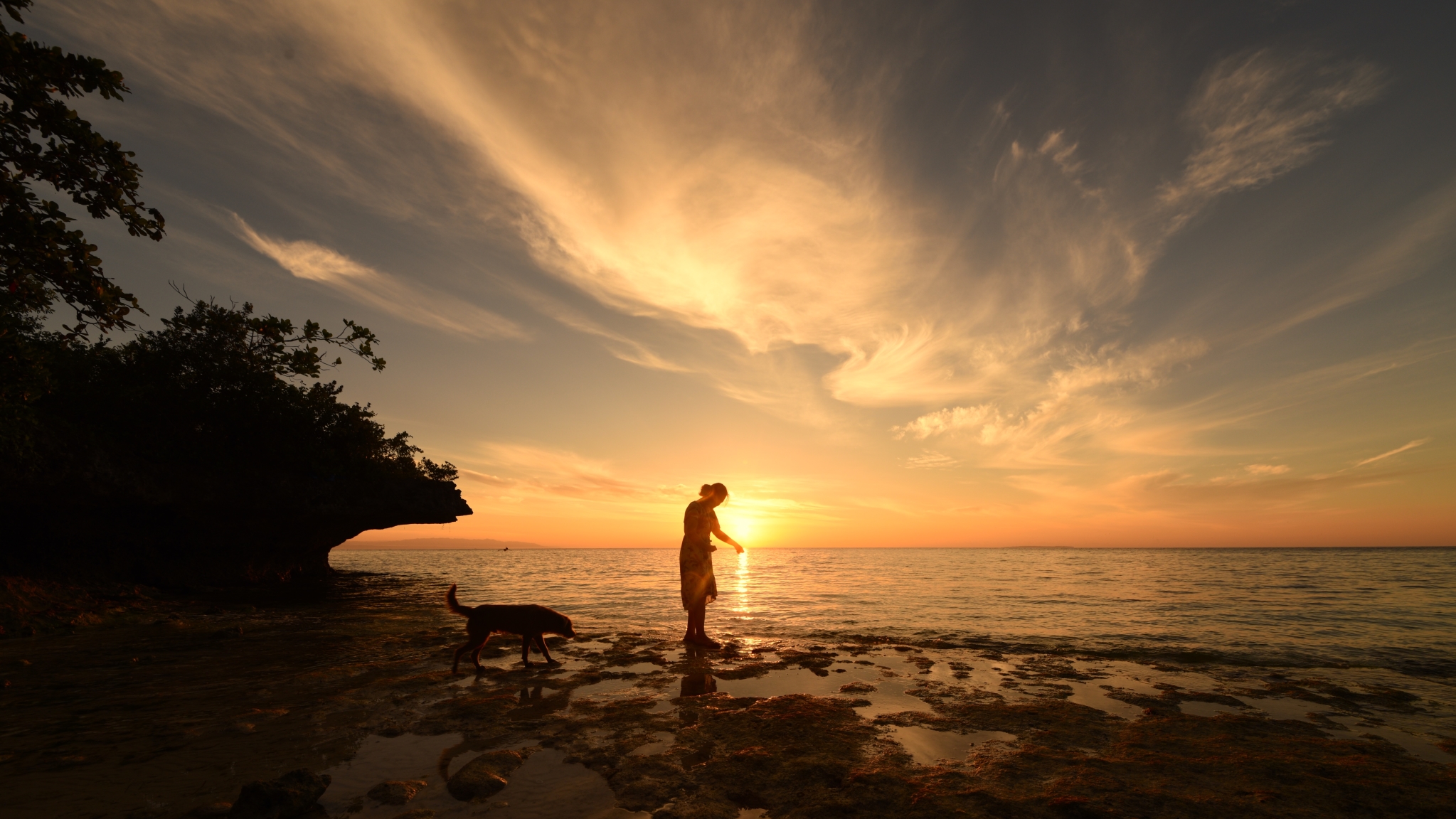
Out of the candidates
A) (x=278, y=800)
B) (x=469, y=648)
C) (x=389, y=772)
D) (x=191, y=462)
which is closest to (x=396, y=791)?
(x=389, y=772)

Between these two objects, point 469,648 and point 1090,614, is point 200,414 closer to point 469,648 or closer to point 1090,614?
point 469,648

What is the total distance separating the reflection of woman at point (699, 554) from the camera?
11.0 meters

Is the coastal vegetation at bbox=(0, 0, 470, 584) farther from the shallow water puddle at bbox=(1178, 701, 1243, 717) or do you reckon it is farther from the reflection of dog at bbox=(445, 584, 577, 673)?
the shallow water puddle at bbox=(1178, 701, 1243, 717)

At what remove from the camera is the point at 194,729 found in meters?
5.49

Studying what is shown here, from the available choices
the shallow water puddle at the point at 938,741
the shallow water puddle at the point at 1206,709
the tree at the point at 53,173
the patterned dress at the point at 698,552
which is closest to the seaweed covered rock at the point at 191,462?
the tree at the point at 53,173

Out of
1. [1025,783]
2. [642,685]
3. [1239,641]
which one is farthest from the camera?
[1239,641]

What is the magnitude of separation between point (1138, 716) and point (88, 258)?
14533mm

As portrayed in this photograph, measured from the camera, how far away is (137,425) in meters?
18.8

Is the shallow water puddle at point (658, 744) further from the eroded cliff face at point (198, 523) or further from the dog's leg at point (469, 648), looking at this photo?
the eroded cliff face at point (198, 523)

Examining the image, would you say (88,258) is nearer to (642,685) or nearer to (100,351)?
(642,685)

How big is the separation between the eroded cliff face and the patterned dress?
18.9 m

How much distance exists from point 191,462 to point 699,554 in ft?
69.7

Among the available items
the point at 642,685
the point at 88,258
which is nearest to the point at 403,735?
the point at 642,685

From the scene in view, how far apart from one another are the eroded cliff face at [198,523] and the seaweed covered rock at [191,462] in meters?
0.05
